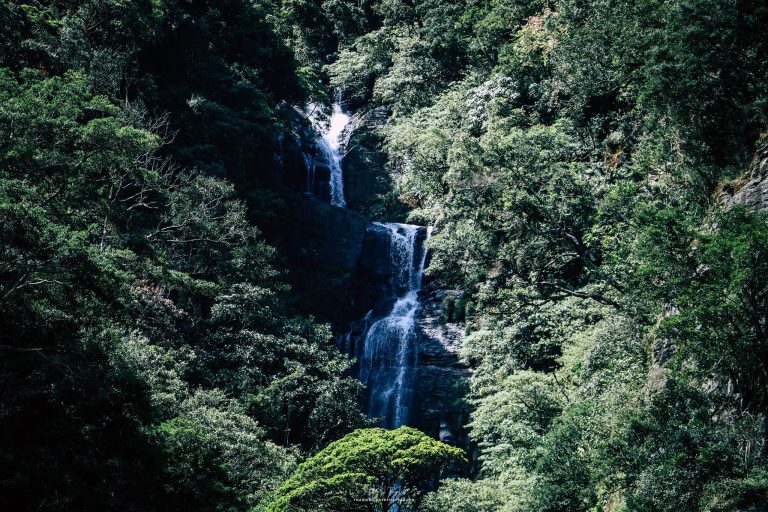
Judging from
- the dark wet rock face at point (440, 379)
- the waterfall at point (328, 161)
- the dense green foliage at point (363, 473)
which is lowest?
the dense green foliage at point (363, 473)

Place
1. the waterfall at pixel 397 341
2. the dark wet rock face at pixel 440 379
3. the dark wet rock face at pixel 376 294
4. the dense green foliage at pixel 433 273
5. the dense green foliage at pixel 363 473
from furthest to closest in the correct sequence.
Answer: the waterfall at pixel 397 341 < the dark wet rock face at pixel 376 294 < the dark wet rock face at pixel 440 379 < the dense green foliage at pixel 363 473 < the dense green foliage at pixel 433 273

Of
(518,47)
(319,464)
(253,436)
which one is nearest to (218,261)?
(253,436)

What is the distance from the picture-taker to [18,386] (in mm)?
10758

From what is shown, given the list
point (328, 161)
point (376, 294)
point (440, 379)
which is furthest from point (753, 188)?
point (328, 161)

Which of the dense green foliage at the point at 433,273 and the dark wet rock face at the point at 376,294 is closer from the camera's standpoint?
the dense green foliage at the point at 433,273

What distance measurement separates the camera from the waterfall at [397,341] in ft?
89.5

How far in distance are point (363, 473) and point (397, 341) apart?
15099 millimetres

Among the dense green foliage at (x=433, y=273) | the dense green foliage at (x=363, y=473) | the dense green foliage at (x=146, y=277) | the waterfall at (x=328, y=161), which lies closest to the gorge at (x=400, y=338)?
the dense green foliage at (x=433, y=273)

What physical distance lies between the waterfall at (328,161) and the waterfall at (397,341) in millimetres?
5731

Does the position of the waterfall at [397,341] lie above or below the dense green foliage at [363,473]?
above

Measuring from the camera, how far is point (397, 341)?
2828 centimetres

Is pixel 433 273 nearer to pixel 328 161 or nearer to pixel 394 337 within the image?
pixel 394 337

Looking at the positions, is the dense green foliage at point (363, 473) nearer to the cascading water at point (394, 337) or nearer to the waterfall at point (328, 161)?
the cascading water at point (394, 337)

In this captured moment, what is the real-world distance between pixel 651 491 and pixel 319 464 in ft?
21.6
